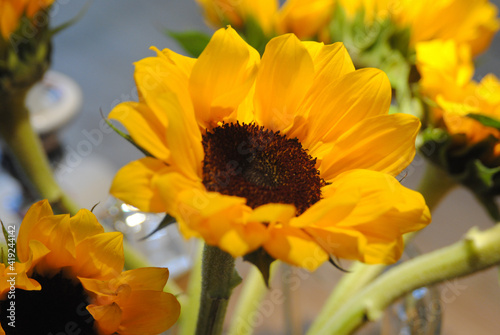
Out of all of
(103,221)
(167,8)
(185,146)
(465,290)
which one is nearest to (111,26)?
(167,8)

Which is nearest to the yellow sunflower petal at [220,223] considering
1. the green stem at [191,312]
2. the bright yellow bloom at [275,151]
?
the bright yellow bloom at [275,151]

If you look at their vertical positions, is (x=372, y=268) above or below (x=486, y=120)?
below

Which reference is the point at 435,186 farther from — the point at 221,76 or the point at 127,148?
the point at 127,148

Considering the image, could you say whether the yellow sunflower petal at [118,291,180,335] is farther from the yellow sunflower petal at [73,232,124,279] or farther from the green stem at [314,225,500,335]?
the green stem at [314,225,500,335]

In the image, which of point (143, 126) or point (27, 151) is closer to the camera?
point (143, 126)

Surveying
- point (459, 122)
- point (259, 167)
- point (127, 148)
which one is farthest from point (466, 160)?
point (127, 148)

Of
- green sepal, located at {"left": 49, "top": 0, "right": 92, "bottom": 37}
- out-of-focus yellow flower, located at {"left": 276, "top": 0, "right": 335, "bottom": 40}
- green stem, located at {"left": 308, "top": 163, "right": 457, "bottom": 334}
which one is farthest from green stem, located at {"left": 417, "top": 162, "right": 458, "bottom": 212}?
green sepal, located at {"left": 49, "top": 0, "right": 92, "bottom": 37}

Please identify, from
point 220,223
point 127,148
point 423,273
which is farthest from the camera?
point 127,148
